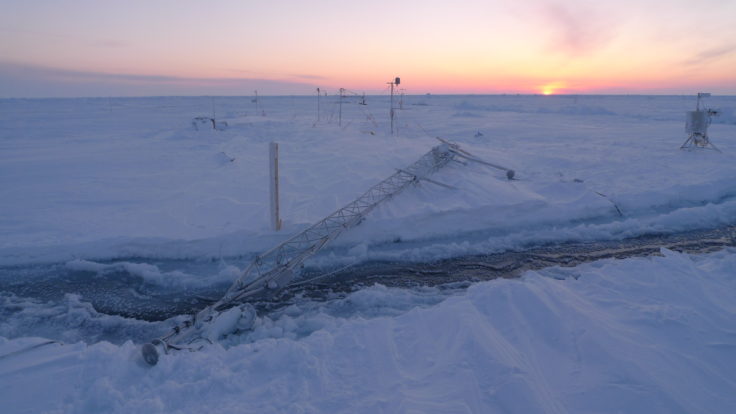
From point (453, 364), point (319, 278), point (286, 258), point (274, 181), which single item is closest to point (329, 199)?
point (274, 181)

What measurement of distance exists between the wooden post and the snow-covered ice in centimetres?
27

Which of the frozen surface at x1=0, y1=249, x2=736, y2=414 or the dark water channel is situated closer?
the frozen surface at x1=0, y1=249, x2=736, y2=414

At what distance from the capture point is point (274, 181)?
8.99 m

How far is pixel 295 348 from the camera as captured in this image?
16.7 feet

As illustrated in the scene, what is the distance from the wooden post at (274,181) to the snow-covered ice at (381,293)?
0.90 ft

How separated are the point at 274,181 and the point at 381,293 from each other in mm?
3469

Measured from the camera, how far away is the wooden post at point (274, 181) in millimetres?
8852

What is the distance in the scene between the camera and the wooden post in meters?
8.85

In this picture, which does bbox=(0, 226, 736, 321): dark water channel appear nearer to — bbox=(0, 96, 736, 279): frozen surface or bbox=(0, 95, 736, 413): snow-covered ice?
bbox=(0, 95, 736, 413): snow-covered ice

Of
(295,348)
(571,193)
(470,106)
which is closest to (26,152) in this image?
(295,348)

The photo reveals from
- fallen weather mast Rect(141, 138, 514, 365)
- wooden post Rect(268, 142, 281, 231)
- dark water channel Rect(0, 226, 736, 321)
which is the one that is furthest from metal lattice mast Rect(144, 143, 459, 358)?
wooden post Rect(268, 142, 281, 231)

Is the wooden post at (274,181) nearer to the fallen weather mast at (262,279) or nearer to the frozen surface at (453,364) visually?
the fallen weather mast at (262,279)

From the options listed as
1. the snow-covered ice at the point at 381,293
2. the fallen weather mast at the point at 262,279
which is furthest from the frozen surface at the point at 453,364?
the fallen weather mast at the point at 262,279

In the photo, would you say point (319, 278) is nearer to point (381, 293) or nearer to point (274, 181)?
point (381, 293)
